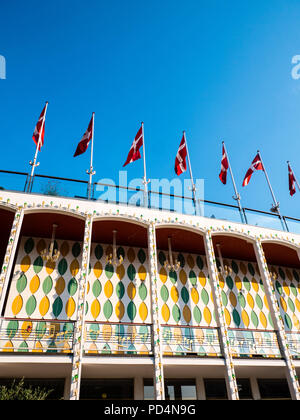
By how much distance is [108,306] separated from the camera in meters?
13.8

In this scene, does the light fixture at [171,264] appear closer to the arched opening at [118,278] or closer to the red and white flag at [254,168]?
the arched opening at [118,278]

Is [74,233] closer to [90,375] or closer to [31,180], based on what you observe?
[31,180]

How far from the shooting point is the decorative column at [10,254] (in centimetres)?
1052

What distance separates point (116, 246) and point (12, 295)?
5.25 meters

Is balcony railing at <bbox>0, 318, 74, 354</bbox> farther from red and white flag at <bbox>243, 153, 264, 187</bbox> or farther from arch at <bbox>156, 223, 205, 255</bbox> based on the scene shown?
red and white flag at <bbox>243, 153, 264, 187</bbox>

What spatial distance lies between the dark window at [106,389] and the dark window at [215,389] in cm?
354

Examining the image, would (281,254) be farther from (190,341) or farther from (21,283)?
(21,283)

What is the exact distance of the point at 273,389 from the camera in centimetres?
1464

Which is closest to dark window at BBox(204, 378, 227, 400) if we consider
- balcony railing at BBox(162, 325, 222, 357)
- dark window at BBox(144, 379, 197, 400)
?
dark window at BBox(144, 379, 197, 400)

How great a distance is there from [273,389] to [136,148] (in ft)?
45.7

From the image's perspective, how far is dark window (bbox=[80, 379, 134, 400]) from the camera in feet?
40.3

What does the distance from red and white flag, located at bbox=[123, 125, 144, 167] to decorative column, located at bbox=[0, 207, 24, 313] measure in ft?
19.8

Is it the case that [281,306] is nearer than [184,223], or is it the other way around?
[184,223]
